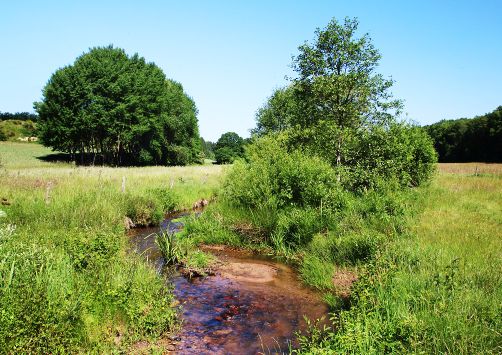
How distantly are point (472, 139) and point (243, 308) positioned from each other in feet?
283

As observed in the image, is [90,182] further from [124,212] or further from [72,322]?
[72,322]

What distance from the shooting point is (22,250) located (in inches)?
294

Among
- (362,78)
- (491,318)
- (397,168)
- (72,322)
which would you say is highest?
(362,78)

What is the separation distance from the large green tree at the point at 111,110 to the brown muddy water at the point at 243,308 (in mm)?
40500

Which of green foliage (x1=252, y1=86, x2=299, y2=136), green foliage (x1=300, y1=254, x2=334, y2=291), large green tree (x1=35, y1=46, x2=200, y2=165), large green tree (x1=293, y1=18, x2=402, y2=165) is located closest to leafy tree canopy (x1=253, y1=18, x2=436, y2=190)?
large green tree (x1=293, y1=18, x2=402, y2=165)

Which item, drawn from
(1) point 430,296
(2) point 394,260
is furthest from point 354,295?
(2) point 394,260

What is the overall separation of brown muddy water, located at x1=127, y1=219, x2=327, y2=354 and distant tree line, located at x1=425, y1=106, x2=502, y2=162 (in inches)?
2671

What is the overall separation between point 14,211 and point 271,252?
367 inches

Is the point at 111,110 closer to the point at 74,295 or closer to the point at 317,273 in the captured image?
the point at 317,273

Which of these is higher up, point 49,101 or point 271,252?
point 49,101

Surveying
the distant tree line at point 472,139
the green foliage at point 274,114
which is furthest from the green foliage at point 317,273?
the distant tree line at point 472,139

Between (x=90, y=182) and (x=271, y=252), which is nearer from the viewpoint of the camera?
(x=271, y=252)

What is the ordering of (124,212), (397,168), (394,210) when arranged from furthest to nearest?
(397,168) < (124,212) < (394,210)

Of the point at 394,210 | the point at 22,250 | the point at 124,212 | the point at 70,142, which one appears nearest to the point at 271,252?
the point at 394,210
